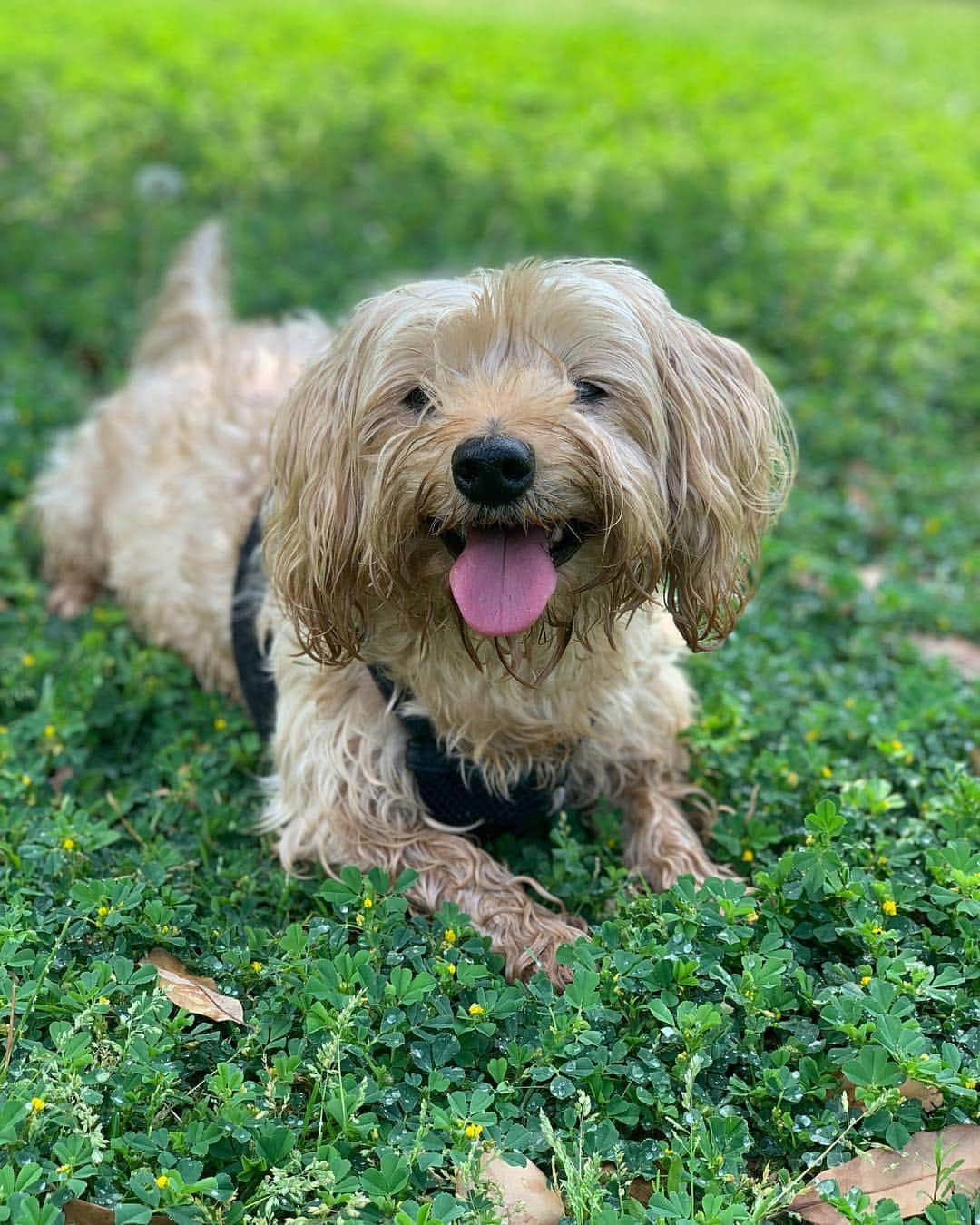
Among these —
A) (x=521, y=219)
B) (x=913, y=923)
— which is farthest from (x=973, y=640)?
(x=521, y=219)

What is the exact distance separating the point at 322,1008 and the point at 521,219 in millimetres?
6473

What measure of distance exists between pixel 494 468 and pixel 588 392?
410mm

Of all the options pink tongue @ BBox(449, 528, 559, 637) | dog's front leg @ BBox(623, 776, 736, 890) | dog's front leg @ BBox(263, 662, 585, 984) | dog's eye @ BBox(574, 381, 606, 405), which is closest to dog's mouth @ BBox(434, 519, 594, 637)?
pink tongue @ BBox(449, 528, 559, 637)

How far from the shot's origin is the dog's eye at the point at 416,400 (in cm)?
313

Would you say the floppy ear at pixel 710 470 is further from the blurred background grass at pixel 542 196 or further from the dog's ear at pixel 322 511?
the blurred background grass at pixel 542 196

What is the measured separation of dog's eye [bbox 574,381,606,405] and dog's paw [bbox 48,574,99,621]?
267cm

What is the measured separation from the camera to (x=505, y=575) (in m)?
2.97

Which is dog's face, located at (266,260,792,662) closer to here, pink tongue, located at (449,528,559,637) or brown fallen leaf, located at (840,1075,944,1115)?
pink tongue, located at (449,528,559,637)

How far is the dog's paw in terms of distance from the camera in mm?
5062

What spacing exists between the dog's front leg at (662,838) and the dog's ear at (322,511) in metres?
0.96

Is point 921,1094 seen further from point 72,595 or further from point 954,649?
point 72,595

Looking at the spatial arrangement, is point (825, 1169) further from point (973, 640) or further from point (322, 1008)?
point (973, 640)

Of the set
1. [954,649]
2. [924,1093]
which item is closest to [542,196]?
[954,649]

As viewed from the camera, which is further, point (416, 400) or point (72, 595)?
point (72, 595)
